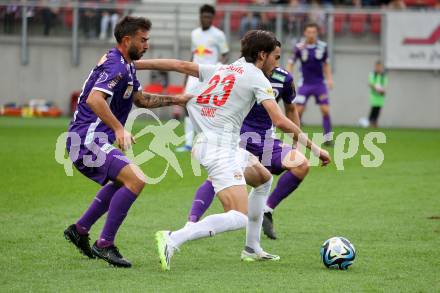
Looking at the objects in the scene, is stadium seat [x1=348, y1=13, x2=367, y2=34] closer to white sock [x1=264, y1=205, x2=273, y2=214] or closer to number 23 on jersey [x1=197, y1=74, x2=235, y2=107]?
white sock [x1=264, y1=205, x2=273, y2=214]

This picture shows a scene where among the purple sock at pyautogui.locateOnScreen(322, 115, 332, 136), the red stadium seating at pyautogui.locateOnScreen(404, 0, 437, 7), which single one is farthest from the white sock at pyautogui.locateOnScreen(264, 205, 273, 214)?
the red stadium seating at pyautogui.locateOnScreen(404, 0, 437, 7)

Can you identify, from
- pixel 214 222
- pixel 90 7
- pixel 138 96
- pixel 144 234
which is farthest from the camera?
pixel 90 7

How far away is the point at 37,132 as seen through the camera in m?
22.0

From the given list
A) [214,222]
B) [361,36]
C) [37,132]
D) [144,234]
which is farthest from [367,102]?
[214,222]

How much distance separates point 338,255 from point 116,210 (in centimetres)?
183

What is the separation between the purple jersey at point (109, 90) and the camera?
301 inches

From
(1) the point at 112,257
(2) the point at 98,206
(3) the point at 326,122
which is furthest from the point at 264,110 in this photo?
(3) the point at 326,122

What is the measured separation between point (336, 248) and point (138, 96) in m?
2.08

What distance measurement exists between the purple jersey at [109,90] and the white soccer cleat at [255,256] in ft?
4.93

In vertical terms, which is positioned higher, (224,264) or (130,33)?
(130,33)

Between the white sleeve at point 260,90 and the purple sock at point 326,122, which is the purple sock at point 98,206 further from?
the purple sock at point 326,122

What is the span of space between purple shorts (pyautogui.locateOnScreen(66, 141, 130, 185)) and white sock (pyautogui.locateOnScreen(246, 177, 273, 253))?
1242 mm

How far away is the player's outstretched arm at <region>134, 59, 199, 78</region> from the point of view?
8.33 meters

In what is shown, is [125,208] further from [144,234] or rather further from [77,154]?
[144,234]
